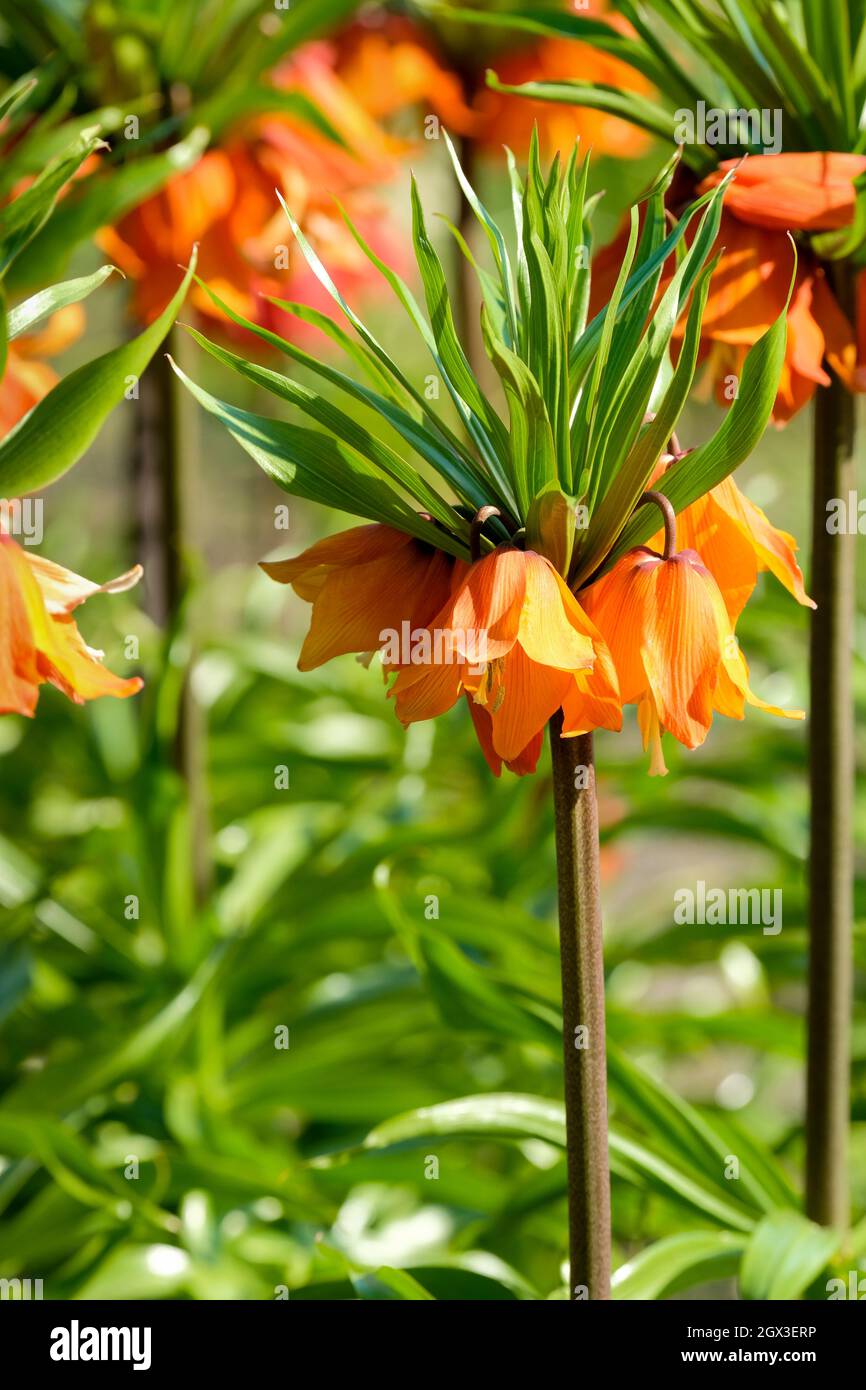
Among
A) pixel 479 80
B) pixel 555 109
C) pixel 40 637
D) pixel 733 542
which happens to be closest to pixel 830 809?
pixel 733 542

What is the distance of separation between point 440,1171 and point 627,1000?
481 millimetres

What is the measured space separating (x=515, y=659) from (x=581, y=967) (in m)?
0.12

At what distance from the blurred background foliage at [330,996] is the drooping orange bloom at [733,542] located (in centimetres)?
31

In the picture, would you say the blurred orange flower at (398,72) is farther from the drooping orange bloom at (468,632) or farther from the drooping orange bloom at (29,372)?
the drooping orange bloom at (468,632)

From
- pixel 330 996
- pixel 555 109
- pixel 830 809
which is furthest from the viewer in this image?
pixel 555 109

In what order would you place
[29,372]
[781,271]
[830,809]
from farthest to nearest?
1. [29,372]
2. [830,809]
3. [781,271]

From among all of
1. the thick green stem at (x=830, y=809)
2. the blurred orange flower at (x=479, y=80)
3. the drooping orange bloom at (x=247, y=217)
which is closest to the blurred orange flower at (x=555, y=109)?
the blurred orange flower at (x=479, y=80)

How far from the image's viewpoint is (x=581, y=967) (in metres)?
0.53

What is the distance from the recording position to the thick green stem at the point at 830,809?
2.46 ft

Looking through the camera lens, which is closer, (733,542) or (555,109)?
(733,542)

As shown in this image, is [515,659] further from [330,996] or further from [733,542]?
[330,996]

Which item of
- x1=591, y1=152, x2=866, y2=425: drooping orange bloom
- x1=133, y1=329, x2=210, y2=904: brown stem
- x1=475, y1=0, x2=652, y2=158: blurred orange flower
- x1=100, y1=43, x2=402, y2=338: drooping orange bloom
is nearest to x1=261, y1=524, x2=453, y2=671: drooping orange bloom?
x1=591, y1=152, x2=866, y2=425: drooping orange bloom

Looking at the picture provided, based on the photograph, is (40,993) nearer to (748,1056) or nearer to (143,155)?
(143,155)
